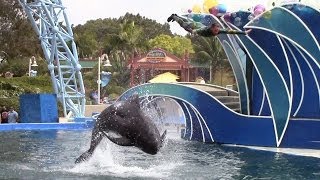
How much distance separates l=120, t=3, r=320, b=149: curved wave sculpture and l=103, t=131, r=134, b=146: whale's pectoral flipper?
6488 millimetres

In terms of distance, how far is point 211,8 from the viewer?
18.0 m

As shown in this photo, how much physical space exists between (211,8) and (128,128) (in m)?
7.40

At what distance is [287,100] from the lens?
1719cm

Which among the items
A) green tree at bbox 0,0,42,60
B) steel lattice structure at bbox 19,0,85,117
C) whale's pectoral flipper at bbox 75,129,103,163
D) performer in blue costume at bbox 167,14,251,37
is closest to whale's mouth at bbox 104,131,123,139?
whale's pectoral flipper at bbox 75,129,103,163

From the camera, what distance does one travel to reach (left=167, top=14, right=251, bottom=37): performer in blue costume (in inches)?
656

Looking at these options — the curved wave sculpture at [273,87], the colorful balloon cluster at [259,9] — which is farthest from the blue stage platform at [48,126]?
the colorful balloon cluster at [259,9]

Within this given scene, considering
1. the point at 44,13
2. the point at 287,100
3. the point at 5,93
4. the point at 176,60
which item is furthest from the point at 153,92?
the point at 176,60

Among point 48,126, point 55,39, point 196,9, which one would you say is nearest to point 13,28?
point 55,39

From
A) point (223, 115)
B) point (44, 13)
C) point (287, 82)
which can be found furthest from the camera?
point (44, 13)

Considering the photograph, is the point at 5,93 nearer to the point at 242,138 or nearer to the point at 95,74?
the point at 95,74

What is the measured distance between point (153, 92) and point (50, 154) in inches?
214

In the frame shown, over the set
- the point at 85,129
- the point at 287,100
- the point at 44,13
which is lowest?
the point at 85,129

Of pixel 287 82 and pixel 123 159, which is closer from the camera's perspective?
pixel 123 159

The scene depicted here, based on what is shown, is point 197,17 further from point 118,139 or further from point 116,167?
point 118,139
